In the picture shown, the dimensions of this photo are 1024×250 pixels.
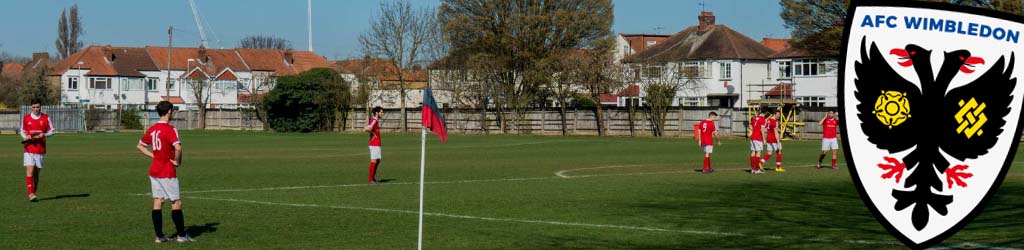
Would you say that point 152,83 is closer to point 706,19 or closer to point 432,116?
point 706,19

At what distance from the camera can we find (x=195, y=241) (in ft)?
48.6

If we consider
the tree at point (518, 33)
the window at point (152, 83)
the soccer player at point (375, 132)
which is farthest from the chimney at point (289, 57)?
the soccer player at point (375, 132)

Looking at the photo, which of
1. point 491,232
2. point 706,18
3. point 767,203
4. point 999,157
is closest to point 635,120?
point 706,18

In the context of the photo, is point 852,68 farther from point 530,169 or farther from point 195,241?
point 530,169

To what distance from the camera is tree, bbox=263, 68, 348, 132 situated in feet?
284

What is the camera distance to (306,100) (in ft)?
282

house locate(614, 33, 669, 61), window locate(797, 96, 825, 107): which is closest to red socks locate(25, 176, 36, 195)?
window locate(797, 96, 825, 107)

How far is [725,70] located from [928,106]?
9079 cm

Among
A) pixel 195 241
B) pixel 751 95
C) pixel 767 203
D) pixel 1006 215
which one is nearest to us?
pixel 195 241

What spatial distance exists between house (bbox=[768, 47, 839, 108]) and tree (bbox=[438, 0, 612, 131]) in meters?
14.3

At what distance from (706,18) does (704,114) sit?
1457 inches

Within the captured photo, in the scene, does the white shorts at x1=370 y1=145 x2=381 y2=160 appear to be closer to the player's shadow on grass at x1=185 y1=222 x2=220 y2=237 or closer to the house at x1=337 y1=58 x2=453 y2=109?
the player's shadow on grass at x1=185 y1=222 x2=220 y2=237

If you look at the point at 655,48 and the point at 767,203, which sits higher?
the point at 655,48

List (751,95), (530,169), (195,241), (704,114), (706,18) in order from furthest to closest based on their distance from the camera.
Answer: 1. (706,18)
2. (751,95)
3. (704,114)
4. (530,169)
5. (195,241)
